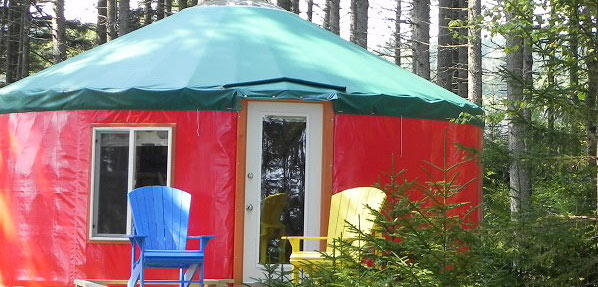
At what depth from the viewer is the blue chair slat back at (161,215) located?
620 cm

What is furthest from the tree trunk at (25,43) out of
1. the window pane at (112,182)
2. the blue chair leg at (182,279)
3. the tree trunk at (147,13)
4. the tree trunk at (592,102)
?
the tree trunk at (592,102)

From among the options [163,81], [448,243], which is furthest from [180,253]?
[448,243]

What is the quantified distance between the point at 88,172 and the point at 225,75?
123cm

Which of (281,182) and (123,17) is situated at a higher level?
(123,17)

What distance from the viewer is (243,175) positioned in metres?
6.56

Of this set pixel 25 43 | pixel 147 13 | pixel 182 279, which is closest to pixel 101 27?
pixel 147 13

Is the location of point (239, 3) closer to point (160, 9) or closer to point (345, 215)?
point (345, 215)

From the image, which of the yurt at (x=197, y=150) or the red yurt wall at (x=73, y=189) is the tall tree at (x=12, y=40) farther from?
the yurt at (x=197, y=150)

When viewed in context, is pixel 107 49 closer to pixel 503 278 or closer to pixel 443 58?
pixel 503 278

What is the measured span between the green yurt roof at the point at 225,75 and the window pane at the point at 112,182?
270 millimetres

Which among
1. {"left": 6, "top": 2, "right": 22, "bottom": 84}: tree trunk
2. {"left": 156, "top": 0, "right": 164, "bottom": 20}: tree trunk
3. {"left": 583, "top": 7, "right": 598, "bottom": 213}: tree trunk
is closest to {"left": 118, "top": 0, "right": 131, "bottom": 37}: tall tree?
{"left": 156, "top": 0, "right": 164, "bottom": 20}: tree trunk

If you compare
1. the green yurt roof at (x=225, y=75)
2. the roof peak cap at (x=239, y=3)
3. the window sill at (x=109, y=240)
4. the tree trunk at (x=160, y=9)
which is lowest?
the window sill at (x=109, y=240)

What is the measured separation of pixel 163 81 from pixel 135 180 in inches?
29.6

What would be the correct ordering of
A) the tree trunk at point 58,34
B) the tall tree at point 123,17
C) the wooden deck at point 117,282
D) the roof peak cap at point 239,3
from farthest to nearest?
the tree trunk at point 58,34 → the tall tree at point 123,17 → the roof peak cap at point 239,3 → the wooden deck at point 117,282
